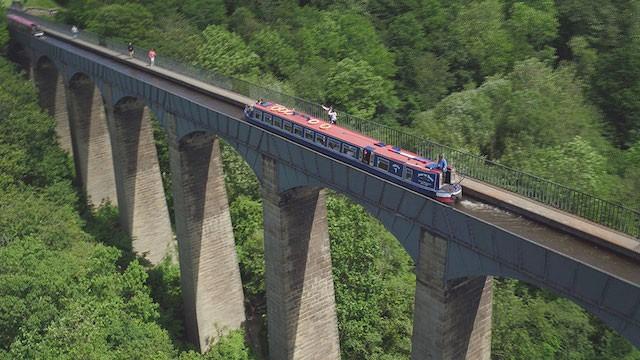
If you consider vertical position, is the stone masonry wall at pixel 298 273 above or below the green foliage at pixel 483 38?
below

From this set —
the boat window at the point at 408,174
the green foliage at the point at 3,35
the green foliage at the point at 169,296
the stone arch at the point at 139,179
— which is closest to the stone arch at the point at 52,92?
the green foliage at the point at 3,35

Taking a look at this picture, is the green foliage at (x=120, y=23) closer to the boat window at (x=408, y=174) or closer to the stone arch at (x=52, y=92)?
the stone arch at (x=52, y=92)

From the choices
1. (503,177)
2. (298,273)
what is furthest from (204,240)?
(503,177)

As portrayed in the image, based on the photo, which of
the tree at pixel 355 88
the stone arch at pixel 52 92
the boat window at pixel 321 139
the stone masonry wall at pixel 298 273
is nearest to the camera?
the boat window at pixel 321 139

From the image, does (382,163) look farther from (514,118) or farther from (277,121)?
(514,118)

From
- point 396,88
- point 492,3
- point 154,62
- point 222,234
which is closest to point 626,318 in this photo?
point 222,234

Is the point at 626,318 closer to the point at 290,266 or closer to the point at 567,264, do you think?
the point at 567,264

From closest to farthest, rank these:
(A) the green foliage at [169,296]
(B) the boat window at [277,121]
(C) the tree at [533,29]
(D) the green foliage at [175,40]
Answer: (B) the boat window at [277,121] < (A) the green foliage at [169,296] < (D) the green foliage at [175,40] < (C) the tree at [533,29]

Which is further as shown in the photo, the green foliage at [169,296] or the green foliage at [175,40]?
the green foliage at [175,40]
